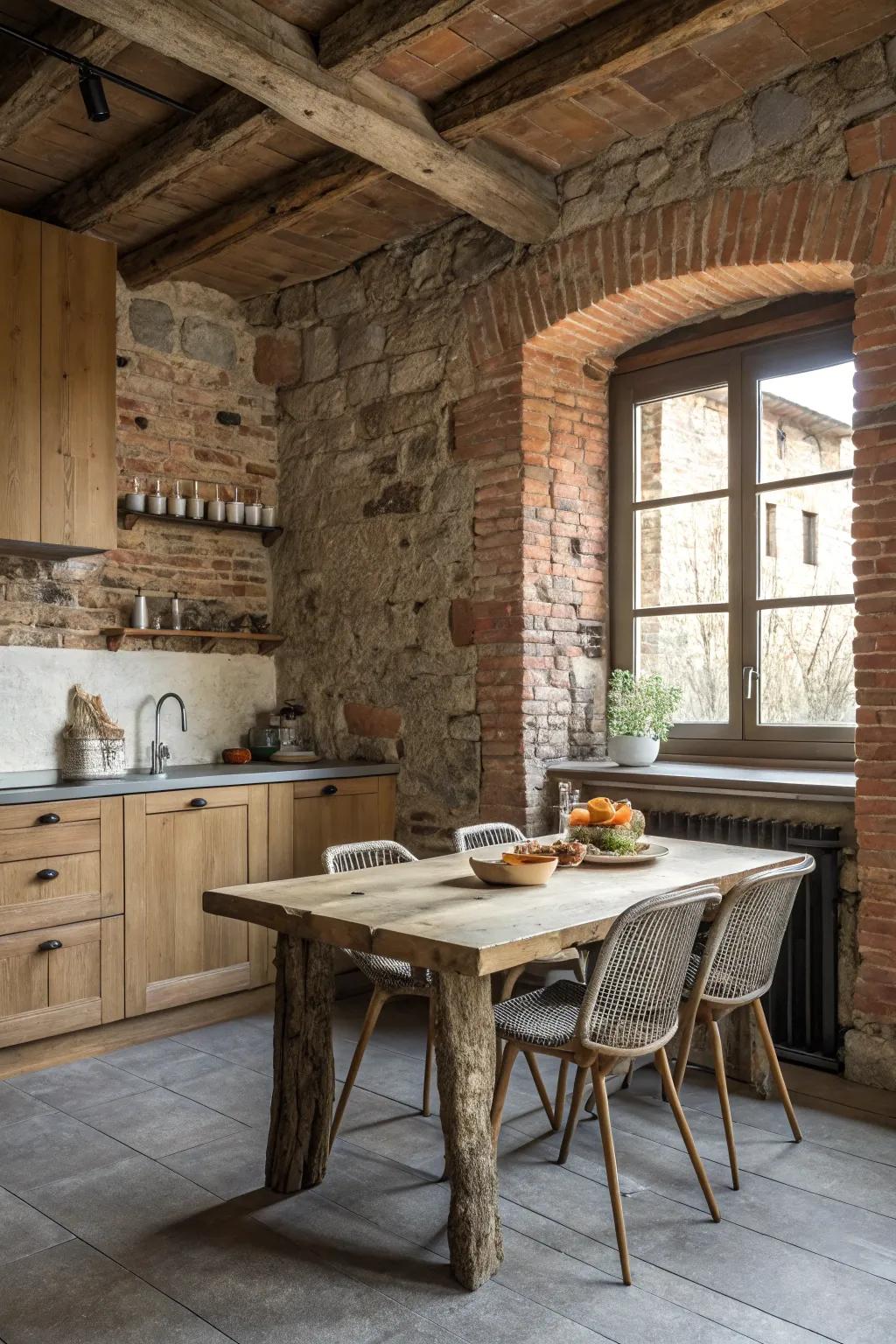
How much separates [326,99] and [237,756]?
2.83 m

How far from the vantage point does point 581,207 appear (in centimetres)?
416

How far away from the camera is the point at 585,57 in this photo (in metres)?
3.26

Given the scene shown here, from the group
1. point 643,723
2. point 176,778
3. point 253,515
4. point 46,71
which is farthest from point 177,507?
point 643,723

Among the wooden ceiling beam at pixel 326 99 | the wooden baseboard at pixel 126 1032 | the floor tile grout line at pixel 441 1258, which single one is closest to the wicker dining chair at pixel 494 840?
the floor tile grout line at pixel 441 1258

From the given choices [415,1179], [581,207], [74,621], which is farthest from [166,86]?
[415,1179]

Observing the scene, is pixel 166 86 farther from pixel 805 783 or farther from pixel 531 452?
pixel 805 783

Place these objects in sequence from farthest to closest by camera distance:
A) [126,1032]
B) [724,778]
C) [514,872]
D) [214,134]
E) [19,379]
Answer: [19,379], [126,1032], [724,778], [214,134], [514,872]

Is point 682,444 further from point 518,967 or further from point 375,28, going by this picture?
point 518,967

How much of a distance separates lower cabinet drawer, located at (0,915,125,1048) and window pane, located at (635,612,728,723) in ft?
8.00

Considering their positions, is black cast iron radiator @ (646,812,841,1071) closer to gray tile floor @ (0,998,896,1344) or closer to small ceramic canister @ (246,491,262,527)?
gray tile floor @ (0,998,896,1344)

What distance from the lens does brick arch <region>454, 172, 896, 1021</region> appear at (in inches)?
133

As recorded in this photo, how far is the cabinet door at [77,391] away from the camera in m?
4.22

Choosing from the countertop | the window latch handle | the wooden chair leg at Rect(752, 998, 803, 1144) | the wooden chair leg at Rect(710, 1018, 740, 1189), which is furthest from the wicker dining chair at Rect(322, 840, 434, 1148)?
the window latch handle

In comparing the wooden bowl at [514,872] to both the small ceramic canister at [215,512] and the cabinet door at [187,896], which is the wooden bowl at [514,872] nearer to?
the cabinet door at [187,896]
